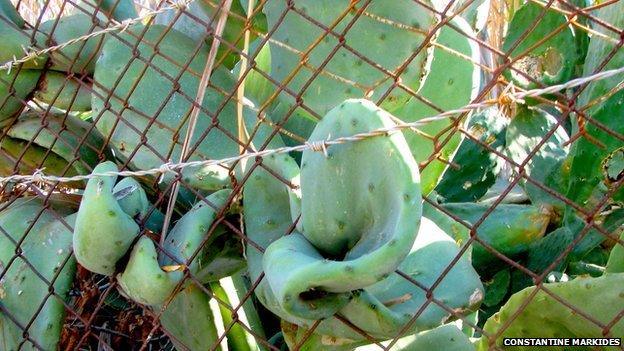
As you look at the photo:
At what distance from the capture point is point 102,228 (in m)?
1.05

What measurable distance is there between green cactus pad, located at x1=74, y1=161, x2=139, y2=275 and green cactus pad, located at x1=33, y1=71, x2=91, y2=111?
399 mm

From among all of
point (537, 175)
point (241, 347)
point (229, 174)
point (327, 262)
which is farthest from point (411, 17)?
point (537, 175)

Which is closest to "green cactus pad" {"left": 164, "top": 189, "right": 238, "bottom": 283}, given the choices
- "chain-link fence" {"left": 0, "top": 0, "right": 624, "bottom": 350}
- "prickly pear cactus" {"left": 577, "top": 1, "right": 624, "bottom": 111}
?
"chain-link fence" {"left": 0, "top": 0, "right": 624, "bottom": 350}

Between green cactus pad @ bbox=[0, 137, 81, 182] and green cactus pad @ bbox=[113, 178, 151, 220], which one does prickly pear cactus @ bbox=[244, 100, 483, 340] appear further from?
green cactus pad @ bbox=[0, 137, 81, 182]

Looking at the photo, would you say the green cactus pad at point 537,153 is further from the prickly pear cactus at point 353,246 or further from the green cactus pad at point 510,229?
the prickly pear cactus at point 353,246

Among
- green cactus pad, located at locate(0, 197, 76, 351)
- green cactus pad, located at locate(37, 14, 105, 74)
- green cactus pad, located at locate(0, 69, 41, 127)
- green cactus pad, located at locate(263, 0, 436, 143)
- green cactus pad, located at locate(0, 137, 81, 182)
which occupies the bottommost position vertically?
green cactus pad, located at locate(0, 197, 76, 351)

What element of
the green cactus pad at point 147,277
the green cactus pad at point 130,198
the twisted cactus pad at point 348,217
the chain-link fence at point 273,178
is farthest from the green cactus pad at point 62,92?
the twisted cactus pad at point 348,217

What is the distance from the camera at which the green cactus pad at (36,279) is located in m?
1.29

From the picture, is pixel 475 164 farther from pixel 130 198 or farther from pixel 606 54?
pixel 130 198

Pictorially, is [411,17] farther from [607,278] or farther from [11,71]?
[11,71]

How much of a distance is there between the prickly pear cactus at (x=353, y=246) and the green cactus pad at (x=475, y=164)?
3.32ft

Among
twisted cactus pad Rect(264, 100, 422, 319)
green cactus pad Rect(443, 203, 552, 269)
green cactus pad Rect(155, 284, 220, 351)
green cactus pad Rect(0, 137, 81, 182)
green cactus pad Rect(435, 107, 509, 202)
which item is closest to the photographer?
twisted cactus pad Rect(264, 100, 422, 319)

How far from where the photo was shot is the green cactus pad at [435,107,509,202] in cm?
207

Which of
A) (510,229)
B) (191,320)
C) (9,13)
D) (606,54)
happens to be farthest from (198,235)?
(510,229)
